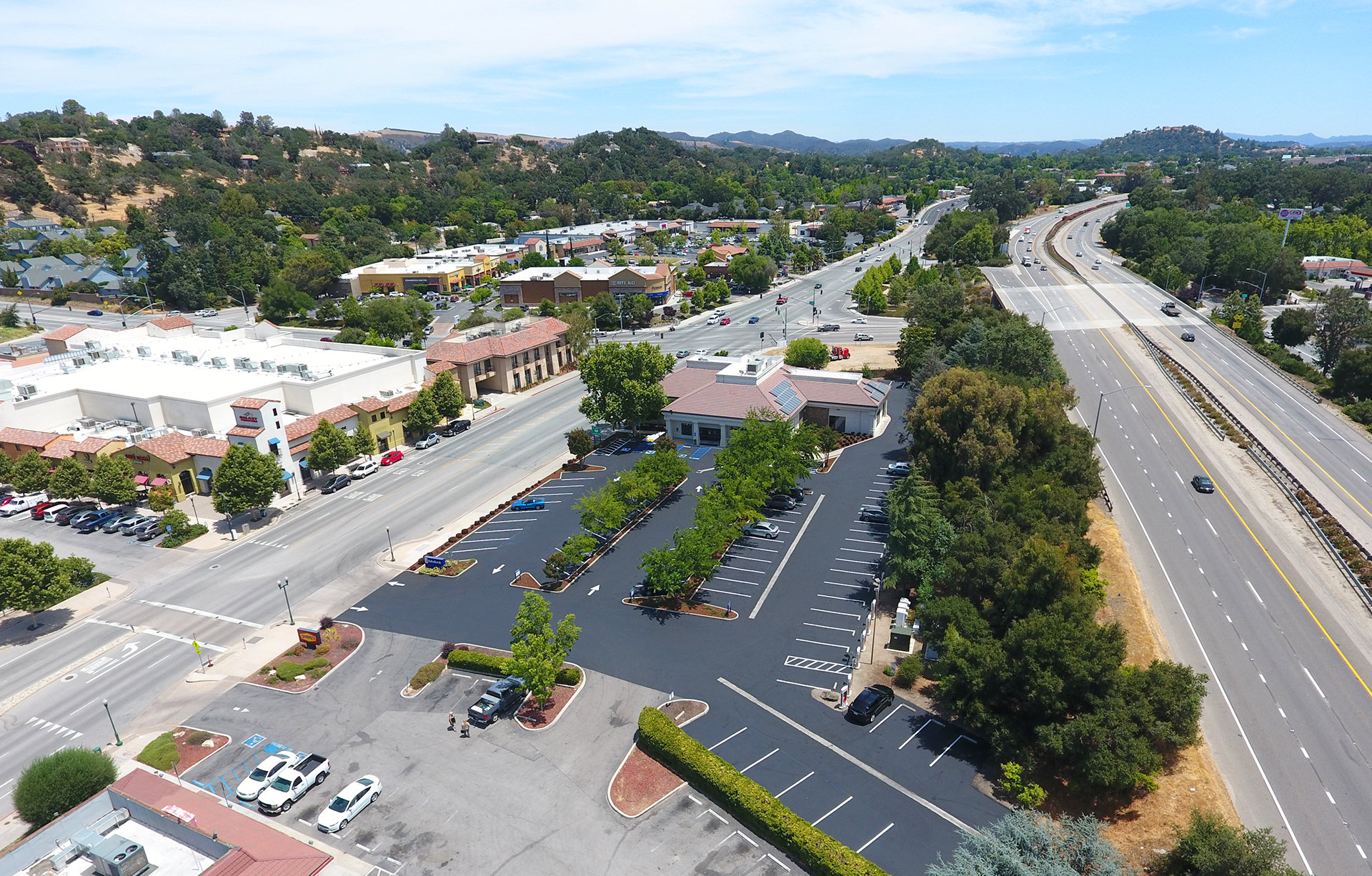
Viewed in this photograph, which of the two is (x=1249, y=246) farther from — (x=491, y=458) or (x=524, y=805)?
(x=524, y=805)

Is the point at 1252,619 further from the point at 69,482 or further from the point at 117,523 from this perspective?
the point at 69,482

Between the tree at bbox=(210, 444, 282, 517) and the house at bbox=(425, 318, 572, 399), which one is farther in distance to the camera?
the house at bbox=(425, 318, 572, 399)

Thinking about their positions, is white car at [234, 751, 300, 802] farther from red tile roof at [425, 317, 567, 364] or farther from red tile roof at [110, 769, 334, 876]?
red tile roof at [425, 317, 567, 364]

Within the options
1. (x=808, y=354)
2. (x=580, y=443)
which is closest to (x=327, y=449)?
(x=580, y=443)

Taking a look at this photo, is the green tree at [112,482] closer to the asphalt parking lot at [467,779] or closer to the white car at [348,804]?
the asphalt parking lot at [467,779]

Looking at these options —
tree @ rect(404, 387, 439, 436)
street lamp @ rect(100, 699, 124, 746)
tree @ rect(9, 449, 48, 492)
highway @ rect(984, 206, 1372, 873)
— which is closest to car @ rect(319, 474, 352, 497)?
tree @ rect(404, 387, 439, 436)

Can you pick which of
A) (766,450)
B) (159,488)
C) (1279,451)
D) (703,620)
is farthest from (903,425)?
(159,488)
